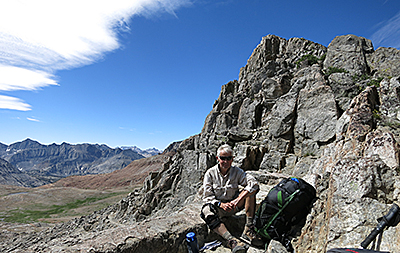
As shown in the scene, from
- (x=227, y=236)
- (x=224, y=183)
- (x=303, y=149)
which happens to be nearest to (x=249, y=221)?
(x=227, y=236)

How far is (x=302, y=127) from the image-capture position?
57.0 feet

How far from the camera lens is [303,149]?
660 inches

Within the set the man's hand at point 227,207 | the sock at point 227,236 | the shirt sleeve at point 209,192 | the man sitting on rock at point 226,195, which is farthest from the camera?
the shirt sleeve at point 209,192

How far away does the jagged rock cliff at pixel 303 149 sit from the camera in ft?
13.9

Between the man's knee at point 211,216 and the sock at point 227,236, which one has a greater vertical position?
the man's knee at point 211,216

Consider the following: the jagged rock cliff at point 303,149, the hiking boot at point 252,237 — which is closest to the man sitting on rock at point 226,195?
the hiking boot at point 252,237

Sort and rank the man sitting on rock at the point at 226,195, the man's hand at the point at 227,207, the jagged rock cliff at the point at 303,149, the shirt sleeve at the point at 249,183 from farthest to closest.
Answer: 1. the shirt sleeve at the point at 249,183
2. the man's hand at the point at 227,207
3. the man sitting on rock at the point at 226,195
4. the jagged rock cliff at the point at 303,149

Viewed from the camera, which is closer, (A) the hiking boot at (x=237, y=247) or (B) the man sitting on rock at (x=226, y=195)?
(A) the hiking boot at (x=237, y=247)

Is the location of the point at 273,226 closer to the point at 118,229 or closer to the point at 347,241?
the point at 347,241

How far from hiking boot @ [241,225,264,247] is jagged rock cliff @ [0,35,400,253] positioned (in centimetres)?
85

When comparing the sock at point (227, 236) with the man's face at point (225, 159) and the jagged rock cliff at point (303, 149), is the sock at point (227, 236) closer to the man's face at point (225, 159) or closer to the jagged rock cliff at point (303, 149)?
the jagged rock cliff at point (303, 149)

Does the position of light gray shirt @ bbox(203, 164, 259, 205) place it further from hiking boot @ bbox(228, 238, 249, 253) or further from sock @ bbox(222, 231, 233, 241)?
hiking boot @ bbox(228, 238, 249, 253)

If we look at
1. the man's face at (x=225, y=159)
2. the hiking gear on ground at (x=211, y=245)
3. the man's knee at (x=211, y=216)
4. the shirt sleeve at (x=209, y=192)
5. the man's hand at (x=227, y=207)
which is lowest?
the hiking gear on ground at (x=211, y=245)

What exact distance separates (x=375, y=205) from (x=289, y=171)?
13613 mm
